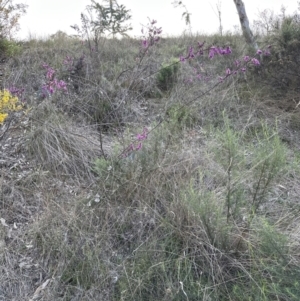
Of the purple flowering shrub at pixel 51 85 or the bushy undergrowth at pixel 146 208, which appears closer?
the bushy undergrowth at pixel 146 208

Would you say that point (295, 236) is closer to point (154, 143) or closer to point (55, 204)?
point (154, 143)

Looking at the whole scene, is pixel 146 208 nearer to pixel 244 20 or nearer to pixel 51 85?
pixel 51 85

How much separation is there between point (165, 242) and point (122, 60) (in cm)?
411

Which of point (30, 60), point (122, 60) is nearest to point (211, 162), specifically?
point (122, 60)

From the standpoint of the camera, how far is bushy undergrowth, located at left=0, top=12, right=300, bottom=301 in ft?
7.81

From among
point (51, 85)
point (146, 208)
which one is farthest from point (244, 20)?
point (146, 208)

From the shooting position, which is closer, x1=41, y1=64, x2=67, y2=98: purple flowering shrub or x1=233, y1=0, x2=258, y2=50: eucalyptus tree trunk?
x1=41, y1=64, x2=67, y2=98: purple flowering shrub

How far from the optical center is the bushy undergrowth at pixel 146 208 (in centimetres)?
238

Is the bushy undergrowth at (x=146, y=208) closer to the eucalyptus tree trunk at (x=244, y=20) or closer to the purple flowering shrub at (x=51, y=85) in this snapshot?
the purple flowering shrub at (x=51, y=85)

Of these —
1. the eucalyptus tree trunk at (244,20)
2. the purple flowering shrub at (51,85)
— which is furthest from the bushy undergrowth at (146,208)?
the eucalyptus tree trunk at (244,20)

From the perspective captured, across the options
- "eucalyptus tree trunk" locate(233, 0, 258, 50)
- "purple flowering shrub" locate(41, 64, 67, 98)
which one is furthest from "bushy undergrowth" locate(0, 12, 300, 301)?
"eucalyptus tree trunk" locate(233, 0, 258, 50)

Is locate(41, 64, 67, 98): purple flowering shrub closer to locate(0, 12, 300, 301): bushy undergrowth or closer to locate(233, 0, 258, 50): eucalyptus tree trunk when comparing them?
locate(0, 12, 300, 301): bushy undergrowth

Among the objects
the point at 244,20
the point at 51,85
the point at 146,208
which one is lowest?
the point at 146,208

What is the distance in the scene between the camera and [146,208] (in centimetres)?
288
